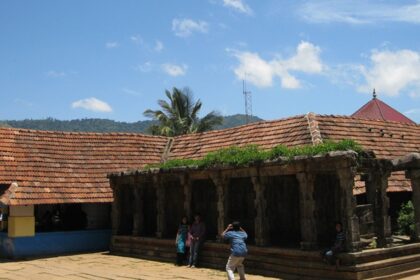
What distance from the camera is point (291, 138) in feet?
51.1

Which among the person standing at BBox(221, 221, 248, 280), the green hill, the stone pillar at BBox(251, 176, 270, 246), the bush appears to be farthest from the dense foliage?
the green hill

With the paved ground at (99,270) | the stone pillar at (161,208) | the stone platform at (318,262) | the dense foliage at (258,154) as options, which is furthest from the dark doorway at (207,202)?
the paved ground at (99,270)

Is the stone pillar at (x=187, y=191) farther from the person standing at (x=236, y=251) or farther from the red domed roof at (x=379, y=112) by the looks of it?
the red domed roof at (x=379, y=112)

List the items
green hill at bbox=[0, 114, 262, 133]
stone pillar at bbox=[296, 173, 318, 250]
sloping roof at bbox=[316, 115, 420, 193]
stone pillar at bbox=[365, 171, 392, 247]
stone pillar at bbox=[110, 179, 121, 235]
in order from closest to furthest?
stone pillar at bbox=[296, 173, 318, 250] → stone pillar at bbox=[365, 171, 392, 247] → sloping roof at bbox=[316, 115, 420, 193] → stone pillar at bbox=[110, 179, 121, 235] → green hill at bbox=[0, 114, 262, 133]

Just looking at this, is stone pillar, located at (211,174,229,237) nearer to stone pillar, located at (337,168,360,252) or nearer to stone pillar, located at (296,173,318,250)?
stone pillar, located at (296,173,318,250)

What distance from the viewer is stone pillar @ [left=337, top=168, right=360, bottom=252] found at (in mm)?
10109

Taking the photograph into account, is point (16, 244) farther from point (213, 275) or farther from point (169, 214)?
point (213, 275)

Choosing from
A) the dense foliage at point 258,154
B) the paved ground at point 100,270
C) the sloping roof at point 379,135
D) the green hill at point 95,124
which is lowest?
the paved ground at point 100,270

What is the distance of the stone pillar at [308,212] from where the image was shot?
36.0 feet

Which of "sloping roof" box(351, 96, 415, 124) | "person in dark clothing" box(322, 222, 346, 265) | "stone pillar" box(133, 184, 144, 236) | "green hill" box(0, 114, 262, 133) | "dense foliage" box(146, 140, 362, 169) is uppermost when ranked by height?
"green hill" box(0, 114, 262, 133)

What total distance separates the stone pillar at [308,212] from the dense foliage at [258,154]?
1.90 ft

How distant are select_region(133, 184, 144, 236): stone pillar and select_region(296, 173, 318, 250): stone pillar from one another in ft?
22.1

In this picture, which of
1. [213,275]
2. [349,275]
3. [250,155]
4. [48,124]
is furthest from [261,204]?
[48,124]

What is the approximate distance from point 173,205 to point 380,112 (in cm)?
1458
